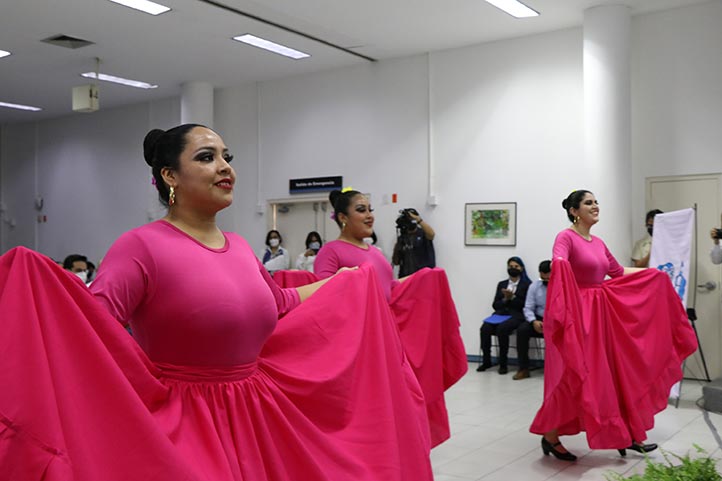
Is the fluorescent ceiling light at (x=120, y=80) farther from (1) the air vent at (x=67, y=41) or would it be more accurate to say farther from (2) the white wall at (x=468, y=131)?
(1) the air vent at (x=67, y=41)

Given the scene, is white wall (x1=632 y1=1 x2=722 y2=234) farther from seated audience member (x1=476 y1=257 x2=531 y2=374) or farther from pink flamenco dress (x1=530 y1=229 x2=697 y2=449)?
pink flamenco dress (x1=530 y1=229 x2=697 y2=449)

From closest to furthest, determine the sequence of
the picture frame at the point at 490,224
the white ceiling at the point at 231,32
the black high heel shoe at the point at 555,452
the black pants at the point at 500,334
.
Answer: the black high heel shoe at the point at 555,452
the white ceiling at the point at 231,32
the black pants at the point at 500,334
the picture frame at the point at 490,224

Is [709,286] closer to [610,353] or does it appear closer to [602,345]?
[610,353]

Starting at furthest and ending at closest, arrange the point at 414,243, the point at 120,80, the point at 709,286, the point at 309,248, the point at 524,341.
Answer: the point at 120,80 → the point at 309,248 → the point at 414,243 → the point at 524,341 → the point at 709,286

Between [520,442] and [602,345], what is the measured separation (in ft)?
3.56

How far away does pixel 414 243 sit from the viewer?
9828mm

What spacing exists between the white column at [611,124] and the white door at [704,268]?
631 mm

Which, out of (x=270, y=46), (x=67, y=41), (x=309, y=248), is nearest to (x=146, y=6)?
(x=67, y=41)

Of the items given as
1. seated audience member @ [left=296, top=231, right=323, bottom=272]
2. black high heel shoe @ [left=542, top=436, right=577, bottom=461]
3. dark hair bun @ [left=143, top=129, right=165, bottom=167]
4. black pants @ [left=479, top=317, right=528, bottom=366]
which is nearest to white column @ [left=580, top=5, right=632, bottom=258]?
black pants @ [left=479, top=317, right=528, bottom=366]

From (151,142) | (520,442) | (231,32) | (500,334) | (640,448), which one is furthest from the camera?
(231,32)

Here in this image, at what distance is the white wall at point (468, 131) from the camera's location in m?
8.16

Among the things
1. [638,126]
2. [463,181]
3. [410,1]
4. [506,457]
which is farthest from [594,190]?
[506,457]

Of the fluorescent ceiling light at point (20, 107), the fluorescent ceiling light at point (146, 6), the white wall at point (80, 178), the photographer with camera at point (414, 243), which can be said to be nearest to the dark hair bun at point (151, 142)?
the fluorescent ceiling light at point (146, 6)

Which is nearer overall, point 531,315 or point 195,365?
point 195,365
